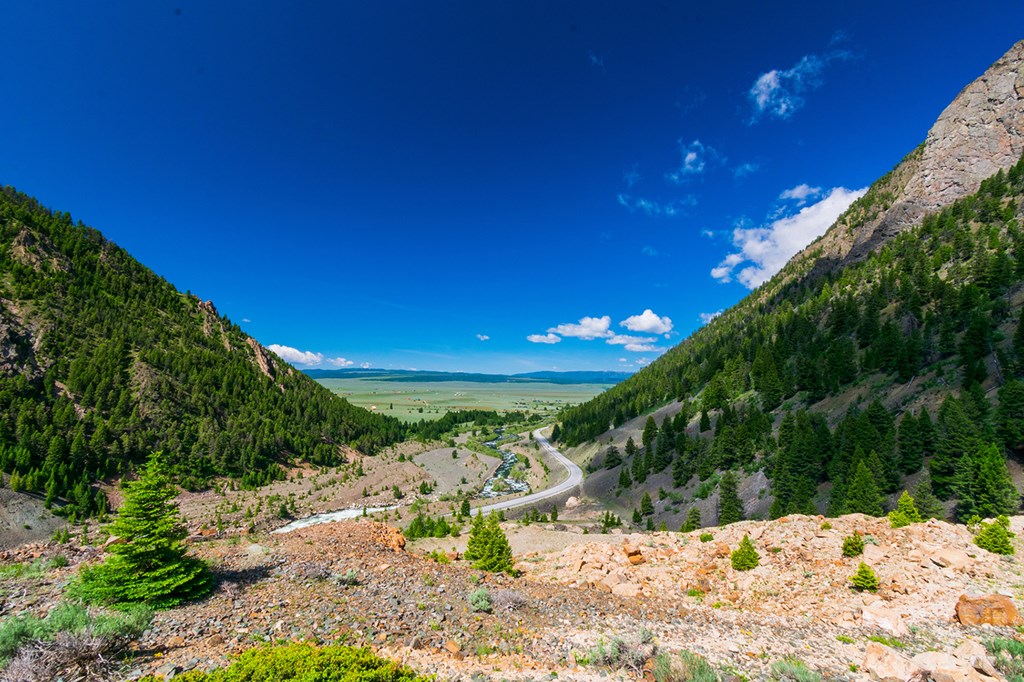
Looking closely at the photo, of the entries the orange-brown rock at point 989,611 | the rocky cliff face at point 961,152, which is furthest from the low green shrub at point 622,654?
the rocky cliff face at point 961,152

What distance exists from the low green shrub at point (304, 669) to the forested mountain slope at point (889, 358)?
49001 millimetres

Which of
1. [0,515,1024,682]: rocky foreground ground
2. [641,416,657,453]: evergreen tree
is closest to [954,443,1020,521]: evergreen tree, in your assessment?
[0,515,1024,682]: rocky foreground ground

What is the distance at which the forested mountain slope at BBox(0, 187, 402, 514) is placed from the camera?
A: 5238 centimetres

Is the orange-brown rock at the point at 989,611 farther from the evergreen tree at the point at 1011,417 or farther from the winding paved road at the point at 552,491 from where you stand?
the winding paved road at the point at 552,491

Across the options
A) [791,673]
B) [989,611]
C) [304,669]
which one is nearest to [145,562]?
[304,669]

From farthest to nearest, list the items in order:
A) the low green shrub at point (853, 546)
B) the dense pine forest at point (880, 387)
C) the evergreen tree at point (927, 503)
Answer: the dense pine forest at point (880, 387) → the evergreen tree at point (927, 503) → the low green shrub at point (853, 546)

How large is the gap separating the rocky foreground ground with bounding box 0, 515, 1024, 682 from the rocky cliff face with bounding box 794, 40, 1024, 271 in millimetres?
146942

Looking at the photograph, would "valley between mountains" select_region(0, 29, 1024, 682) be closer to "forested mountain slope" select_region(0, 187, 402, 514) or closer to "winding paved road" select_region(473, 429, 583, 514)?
"forested mountain slope" select_region(0, 187, 402, 514)

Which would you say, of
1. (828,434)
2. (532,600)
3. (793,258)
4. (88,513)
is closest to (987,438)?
(828,434)

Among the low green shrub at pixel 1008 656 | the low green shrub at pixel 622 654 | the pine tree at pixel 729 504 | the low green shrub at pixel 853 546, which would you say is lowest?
the pine tree at pixel 729 504

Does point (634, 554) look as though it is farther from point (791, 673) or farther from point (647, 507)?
point (647, 507)

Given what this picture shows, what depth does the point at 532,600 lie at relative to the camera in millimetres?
17828

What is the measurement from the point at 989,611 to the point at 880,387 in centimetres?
6109

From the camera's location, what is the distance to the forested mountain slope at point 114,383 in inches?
2062
